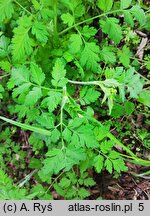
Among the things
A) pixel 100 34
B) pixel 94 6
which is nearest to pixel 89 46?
pixel 94 6

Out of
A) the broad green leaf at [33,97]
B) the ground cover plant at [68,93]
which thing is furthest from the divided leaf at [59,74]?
the broad green leaf at [33,97]

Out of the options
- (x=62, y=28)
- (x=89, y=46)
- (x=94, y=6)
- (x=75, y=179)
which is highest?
(x=94, y=6)

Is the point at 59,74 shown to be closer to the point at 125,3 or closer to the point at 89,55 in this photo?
the point at 89,55

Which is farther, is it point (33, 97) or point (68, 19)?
point (68, 19)

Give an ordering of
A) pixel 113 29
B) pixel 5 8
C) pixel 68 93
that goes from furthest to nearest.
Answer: pixel 68 93
pixel 113 29
pixel 5 8

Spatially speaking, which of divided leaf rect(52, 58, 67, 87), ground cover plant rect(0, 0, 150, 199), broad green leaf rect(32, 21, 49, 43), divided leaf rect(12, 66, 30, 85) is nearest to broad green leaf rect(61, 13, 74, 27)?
ground cover plant rect(0, 0, 150, 199)

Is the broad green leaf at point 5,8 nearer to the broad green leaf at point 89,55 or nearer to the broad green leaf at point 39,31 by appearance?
the broad green leaf at point 39,31

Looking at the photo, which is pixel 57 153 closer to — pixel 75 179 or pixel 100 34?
pixel 75 179

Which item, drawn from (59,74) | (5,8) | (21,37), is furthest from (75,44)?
(5,8)
